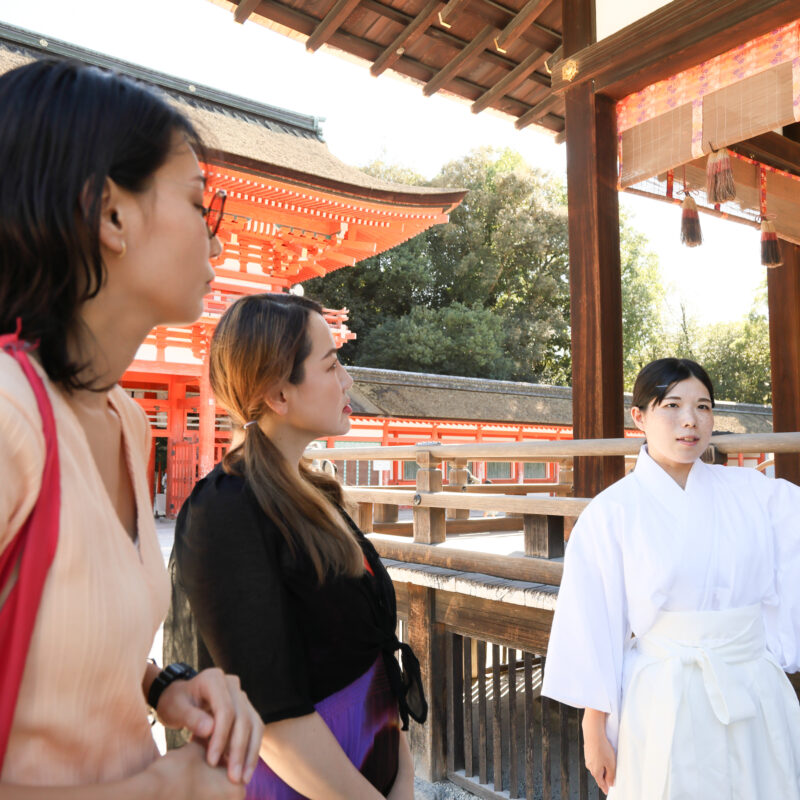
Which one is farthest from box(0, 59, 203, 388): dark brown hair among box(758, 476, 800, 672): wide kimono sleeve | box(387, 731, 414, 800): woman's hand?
box(758, 476, 800, 672): wide kimono sleeve

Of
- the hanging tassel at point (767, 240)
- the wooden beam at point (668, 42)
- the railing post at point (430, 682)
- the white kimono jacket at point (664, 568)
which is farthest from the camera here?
the hanging tassel at point (767, 240)

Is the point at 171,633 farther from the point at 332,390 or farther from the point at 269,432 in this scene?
the point at 332,390

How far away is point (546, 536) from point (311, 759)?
1871 mm

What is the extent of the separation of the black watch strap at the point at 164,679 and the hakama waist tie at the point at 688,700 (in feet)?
4.62

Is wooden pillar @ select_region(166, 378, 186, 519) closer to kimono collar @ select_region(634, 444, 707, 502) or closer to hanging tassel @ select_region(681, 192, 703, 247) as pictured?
hanging tassel @ select_region(681, 192, 703, 247)

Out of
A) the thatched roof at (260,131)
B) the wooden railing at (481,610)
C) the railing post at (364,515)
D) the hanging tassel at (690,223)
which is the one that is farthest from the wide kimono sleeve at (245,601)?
the thatched roof at (260,131)

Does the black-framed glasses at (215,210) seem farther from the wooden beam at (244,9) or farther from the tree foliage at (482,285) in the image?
the tree foliage at (482,285)

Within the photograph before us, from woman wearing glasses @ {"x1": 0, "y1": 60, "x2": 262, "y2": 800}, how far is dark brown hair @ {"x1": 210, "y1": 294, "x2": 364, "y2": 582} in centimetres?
43

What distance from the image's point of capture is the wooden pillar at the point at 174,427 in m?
13.2

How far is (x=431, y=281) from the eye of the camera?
2630cm

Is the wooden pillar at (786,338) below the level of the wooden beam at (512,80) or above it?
below

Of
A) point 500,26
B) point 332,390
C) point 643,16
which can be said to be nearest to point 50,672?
point 332,390

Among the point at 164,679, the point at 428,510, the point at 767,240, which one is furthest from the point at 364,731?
the point at 767,240

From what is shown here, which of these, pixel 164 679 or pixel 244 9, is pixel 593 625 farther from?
pixel 244 9
